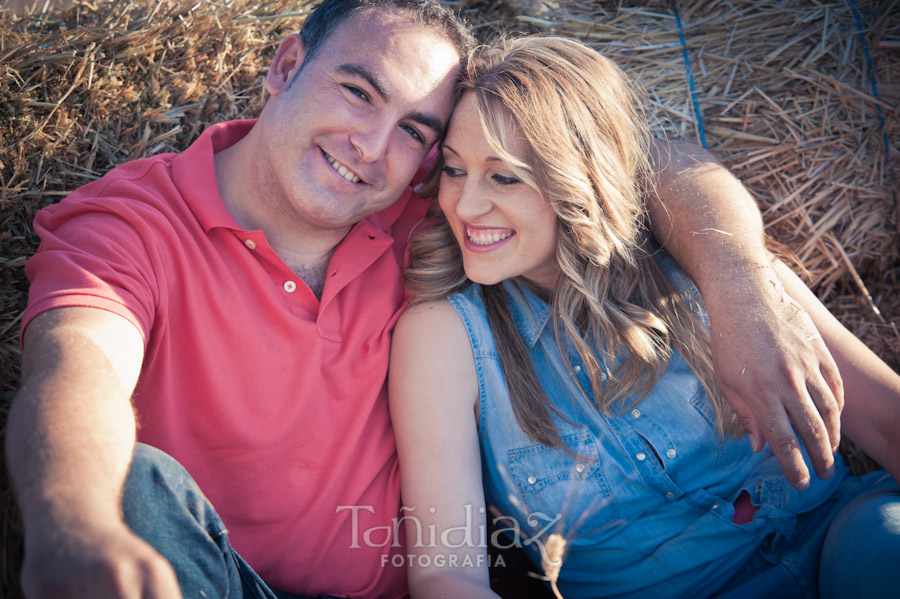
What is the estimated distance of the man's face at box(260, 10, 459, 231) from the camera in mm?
2178

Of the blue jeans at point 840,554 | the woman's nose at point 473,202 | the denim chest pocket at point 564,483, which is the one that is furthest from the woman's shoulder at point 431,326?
the blue jeans at point 840,554

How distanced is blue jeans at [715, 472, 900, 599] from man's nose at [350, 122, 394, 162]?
195 cm

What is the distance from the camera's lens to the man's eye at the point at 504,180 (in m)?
2.15

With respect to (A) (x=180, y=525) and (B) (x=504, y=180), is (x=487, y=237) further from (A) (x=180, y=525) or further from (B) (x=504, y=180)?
Answer: (A) (x=180, y=525)

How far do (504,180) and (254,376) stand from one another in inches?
41.4

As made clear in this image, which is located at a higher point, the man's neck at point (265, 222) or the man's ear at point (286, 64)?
the man's ear at point (286, 64)

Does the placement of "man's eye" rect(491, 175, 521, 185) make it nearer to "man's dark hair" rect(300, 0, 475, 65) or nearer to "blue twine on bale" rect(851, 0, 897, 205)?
"man's dark hair" rect(300, 0, 475, 65)

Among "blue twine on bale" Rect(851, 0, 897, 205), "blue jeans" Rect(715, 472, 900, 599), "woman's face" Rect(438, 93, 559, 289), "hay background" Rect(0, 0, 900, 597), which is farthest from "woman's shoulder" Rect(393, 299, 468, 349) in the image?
"blue twine on bale" Rect(851, 0, 897, 205)

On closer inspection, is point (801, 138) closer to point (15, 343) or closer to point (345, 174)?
point (345, 174)

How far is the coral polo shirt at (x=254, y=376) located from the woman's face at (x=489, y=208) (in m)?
0.41

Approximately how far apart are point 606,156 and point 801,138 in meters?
1.44

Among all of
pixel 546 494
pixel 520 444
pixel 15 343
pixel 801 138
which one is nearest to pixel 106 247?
pixel 15 343

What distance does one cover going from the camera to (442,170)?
246cm

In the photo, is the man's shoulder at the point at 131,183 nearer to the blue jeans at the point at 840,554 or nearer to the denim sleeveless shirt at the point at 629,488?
the denim sleeveless shirt at the point at 629,488
